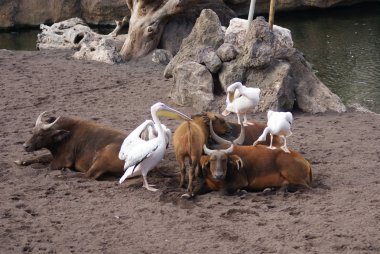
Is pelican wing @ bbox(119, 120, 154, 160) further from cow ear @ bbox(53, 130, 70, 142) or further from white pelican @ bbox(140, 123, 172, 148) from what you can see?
cow ear @ bbox(53, 130, 70, 142)

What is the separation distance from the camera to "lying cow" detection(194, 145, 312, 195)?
22.4 feet

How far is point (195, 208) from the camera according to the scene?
641 cm

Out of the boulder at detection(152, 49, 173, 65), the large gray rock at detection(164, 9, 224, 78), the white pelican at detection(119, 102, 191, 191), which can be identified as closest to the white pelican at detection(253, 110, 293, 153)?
the white pelican at detection(119, 102, 191, 191)

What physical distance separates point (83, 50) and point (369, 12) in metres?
10.9

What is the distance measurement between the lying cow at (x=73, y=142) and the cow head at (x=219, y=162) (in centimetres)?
→ 106

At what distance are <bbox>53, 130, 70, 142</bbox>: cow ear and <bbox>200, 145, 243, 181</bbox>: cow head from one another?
1.66 meters

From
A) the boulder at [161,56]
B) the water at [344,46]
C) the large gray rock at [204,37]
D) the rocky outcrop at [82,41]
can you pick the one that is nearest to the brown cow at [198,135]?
the large gray rock at [204,37]

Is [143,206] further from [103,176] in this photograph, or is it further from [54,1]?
[54,1]

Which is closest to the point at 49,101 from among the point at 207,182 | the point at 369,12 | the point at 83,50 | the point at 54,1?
the point at 83,50

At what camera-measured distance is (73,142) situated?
777cm

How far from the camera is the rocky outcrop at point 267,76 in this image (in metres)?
10.1

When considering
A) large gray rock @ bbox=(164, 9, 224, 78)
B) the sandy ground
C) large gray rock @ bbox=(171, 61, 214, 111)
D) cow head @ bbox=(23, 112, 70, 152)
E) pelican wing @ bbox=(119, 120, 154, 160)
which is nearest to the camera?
the sandy ground

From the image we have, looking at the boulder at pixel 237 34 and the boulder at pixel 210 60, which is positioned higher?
the boulder at pixel 237 34

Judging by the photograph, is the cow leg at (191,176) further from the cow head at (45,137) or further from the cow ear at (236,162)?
the cow head at (45,137)
